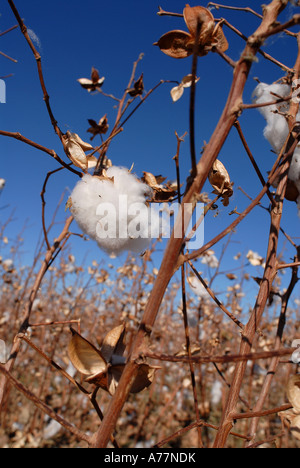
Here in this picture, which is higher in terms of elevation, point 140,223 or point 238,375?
point 140,223

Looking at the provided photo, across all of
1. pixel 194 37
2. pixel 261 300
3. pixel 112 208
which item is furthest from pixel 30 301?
pixel 194 37

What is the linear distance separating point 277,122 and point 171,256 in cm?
52

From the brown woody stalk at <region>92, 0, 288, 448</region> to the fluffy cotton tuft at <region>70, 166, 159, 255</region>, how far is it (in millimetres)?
203

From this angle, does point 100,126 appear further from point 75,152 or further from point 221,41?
point 221,41

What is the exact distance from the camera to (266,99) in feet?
2.35

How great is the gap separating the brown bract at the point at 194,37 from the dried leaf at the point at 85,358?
41 cm

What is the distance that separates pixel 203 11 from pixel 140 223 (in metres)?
0.32

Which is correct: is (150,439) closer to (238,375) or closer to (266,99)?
(238,375)

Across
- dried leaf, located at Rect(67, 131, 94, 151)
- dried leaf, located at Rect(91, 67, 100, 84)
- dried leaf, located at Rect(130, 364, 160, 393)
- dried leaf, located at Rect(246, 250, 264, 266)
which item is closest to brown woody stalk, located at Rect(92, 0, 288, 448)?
dried leaf, located at Rect(130, 364, 160, 393)

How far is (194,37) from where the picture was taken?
1.47ft

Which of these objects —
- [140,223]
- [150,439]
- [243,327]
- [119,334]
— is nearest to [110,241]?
[140,223]

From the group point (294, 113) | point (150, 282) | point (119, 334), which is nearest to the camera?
point (119, 334)

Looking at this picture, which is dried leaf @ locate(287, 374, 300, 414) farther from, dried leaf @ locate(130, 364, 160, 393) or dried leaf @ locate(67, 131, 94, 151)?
dried leaf @ locate(67, 131, 94, 151)

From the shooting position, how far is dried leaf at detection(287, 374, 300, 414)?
0.43 metres
